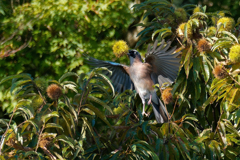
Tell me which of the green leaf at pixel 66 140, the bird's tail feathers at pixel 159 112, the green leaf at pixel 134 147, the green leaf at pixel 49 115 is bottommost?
the bird's tail feathers at pixel 159 112

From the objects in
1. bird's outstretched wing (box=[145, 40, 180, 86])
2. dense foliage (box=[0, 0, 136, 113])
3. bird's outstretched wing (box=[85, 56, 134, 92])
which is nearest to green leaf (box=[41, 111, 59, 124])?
bird's outstretched wing (box=[145, 40, 180, 86])

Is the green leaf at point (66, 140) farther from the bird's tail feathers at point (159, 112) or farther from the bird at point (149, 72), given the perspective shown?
the bird's tail feathers at point (159, 112)

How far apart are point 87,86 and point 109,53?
3.18 m

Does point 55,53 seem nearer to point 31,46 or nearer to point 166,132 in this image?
point 31,46

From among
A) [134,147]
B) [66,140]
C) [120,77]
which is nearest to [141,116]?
[134,147]

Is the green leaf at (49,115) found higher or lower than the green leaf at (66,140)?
higher

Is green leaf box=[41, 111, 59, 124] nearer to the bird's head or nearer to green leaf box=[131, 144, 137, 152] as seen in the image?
green leaf box=[131, 144, 137, 152]

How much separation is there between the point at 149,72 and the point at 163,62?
1.01 feet

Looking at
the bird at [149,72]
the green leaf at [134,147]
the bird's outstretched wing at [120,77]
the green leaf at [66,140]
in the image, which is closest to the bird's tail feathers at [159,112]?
the bird at [149,72]

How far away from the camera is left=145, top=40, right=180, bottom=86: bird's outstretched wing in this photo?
2.83 m

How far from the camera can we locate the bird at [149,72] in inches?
116

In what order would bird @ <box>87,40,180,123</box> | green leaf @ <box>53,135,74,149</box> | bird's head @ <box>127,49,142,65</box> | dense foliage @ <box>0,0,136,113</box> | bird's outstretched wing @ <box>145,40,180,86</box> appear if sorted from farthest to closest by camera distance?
1. dense foliage @ <box>0,0,136,113</box>
2. bird's head @ <box>127,49,142,65</box>
3. bird @ <box>87,40,180,123</box>
4. bird's outstretched wing @ <box>145,40,180,86</box>
5. green leaf @ <box>53,135,74,149</box>

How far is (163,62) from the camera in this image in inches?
121

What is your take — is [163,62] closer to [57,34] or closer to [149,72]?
[149,72]
